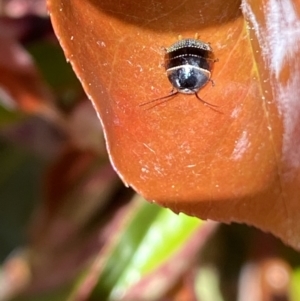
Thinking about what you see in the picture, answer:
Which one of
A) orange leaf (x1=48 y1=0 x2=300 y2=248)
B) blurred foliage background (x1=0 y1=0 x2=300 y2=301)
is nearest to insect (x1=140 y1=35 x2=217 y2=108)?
orange leaf (x1=48 y1=0 x2=300 y2=248)

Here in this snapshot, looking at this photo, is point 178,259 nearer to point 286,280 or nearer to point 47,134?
point 286,280

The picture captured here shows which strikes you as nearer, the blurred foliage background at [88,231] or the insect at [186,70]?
the insect at [186,70]

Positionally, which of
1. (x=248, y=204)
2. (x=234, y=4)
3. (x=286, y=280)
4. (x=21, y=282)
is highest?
(x=234, y=4)

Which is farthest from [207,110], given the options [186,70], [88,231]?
[88,231]

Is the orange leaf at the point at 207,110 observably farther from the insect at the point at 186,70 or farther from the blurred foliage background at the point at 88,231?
the blurred foliage background at the point at 88,231

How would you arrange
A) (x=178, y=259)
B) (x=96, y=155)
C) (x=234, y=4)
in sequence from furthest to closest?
(x=96, y=155) < (x=178, y=259) < (x=234, y=4)

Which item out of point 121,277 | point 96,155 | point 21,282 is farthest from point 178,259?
point 21,282

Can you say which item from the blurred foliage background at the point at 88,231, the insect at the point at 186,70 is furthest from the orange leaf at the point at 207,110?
the blurred foliage background at the point at 88,231
